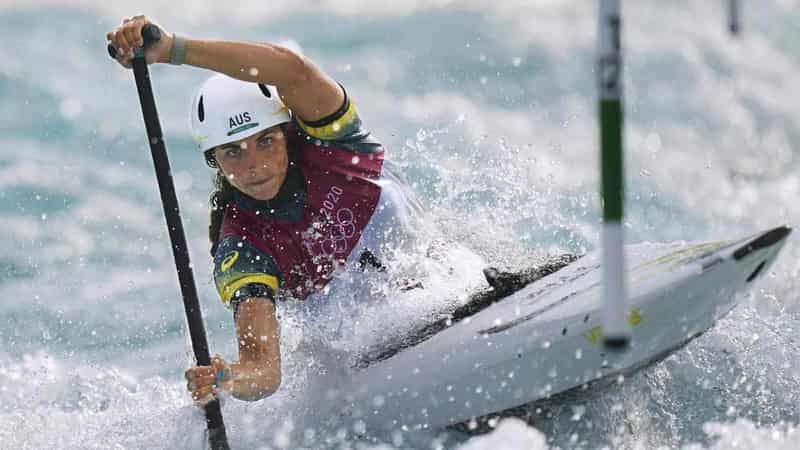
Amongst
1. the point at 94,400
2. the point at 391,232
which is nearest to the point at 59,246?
the point at 94,400

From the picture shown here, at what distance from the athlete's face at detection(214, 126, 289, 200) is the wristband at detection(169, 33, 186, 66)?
487 mm

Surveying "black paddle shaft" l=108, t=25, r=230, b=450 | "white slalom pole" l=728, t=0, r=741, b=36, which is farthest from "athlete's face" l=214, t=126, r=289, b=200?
"white slalom pole" l=728, t=0, r=741, b=36

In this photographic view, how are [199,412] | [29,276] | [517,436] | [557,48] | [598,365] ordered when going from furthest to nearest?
[557,48], [29,276], [199,412], [517,436], [598,365]

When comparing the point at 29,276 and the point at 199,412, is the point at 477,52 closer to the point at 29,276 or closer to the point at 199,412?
the point at 29,276

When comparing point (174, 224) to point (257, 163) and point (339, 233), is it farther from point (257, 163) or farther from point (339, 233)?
point (339, 233)

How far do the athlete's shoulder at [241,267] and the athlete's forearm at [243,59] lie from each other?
0.76 m

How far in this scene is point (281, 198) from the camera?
4414 mm

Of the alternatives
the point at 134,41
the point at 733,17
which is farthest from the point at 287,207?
the point at 733,17

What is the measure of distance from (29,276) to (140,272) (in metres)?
1.10

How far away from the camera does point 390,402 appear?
14.9 ft

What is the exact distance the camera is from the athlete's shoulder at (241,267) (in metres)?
4.38

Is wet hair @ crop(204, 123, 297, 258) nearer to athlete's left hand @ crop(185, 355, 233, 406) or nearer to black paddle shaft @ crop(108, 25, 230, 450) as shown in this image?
black paddle shaft @ crop(108, 25, 230, 450)

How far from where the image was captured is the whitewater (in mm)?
4633

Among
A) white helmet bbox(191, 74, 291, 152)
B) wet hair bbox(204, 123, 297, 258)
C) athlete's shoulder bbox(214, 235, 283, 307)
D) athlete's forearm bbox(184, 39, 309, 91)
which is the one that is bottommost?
athlete's shoulder bbox(214, 235, 283, 307)
